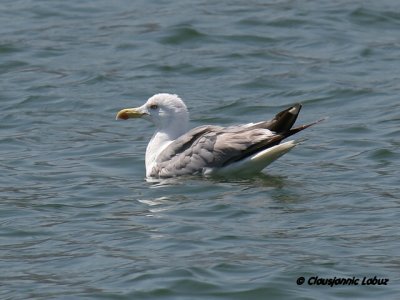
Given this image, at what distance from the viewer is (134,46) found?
62.8ft

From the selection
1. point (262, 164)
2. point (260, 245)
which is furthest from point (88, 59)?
point (260, 245)

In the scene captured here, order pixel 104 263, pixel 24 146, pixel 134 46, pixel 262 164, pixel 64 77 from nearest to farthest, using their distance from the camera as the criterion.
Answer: pixel 104 263 → pixel 262 164 → pixel 24 146 → pixel 64 77 → pixel 134 46

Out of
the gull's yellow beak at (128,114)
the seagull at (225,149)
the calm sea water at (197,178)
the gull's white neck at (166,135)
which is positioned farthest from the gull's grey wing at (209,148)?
the gull's yellow beak at (128,114)

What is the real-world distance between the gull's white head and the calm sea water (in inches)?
21.8

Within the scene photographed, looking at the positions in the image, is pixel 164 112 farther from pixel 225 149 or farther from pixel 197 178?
pixel 225 149

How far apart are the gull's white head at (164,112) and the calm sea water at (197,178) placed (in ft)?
1.81

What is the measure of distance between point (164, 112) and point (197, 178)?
113 centimetres

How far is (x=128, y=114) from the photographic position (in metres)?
13.8

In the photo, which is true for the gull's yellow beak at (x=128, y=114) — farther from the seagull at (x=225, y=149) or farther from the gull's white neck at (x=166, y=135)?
the gull's white neck at (x=166, y=135)

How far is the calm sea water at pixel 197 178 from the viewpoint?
995 cm

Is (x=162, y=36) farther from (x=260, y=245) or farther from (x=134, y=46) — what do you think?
Result: (x=260, y=245)

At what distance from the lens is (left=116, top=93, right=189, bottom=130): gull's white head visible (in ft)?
45.5

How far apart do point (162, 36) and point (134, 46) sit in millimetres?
519

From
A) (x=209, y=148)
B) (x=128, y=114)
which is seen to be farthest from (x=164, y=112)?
(x=209, y=148)
